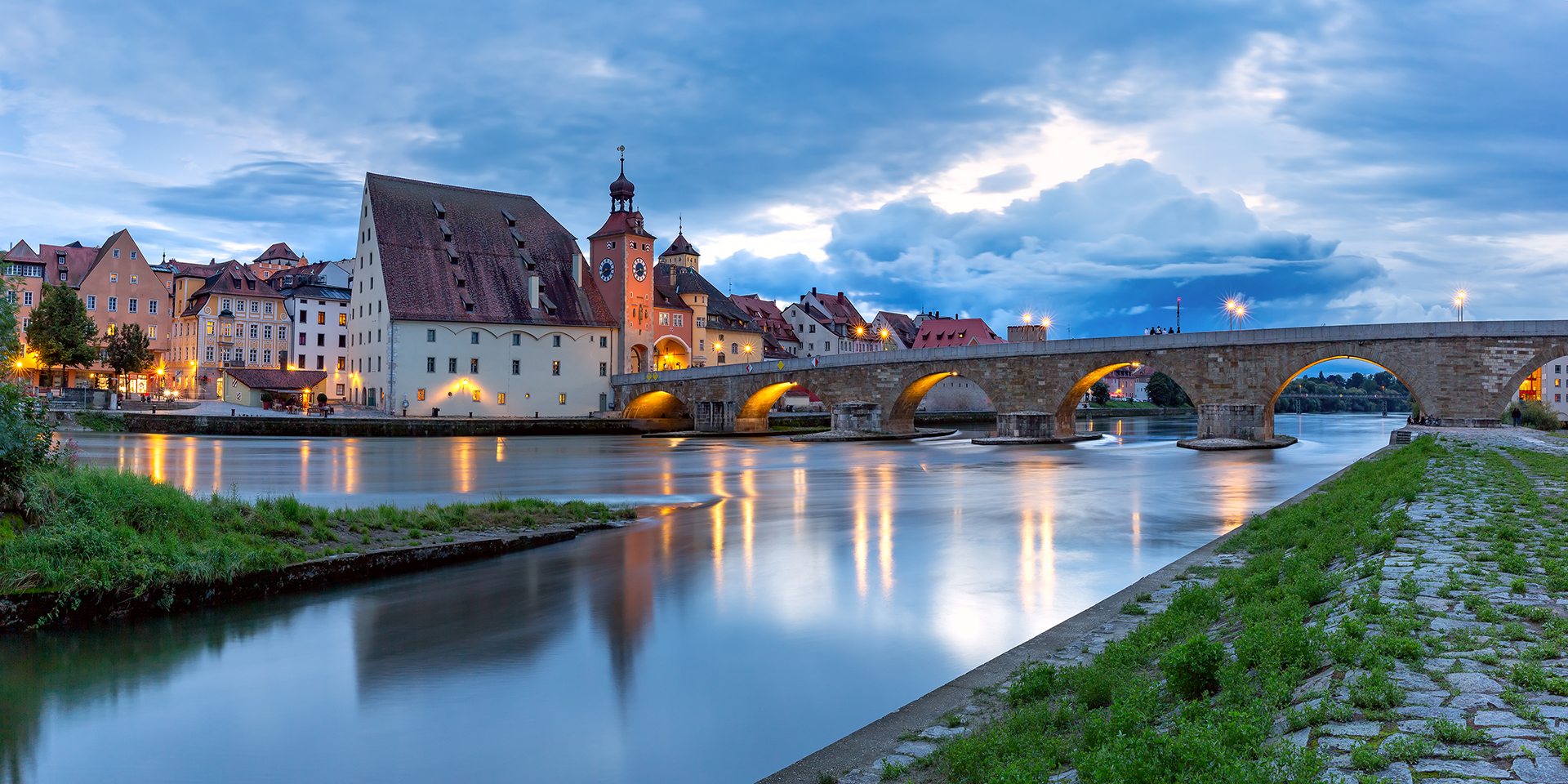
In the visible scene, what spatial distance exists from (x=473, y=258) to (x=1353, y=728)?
67549 millimetres

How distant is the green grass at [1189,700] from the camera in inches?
156

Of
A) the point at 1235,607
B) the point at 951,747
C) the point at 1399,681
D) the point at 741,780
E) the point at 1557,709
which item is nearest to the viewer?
the point at 1557,709

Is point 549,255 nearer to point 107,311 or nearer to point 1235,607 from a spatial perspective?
point 107,311

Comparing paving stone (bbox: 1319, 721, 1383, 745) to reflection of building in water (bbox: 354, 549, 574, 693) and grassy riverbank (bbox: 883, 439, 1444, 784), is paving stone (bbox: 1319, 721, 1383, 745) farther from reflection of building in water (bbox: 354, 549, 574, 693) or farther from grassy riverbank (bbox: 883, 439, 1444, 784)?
reflection of building in water (bbox: 354, 549, 574, 693)

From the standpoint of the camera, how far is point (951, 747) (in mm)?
5328

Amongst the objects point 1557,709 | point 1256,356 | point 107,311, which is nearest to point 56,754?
point 1557,709

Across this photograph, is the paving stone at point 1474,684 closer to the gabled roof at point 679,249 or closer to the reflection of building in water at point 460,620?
the reflection of building in water at point 460,620

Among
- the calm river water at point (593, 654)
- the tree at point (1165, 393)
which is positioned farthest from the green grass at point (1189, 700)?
the tree at point (1165, 393)

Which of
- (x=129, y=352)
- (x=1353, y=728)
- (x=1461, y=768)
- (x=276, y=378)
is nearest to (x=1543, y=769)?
(x=1461, y=768)

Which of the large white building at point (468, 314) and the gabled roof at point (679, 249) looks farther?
the gabled roof at point (679, 249)

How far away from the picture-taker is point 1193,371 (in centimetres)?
A: 4341

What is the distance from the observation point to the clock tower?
6981 centimetres

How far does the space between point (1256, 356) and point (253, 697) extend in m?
41.5

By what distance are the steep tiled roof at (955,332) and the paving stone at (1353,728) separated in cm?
9947
